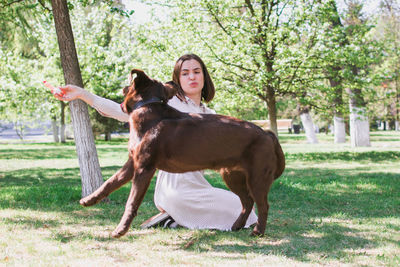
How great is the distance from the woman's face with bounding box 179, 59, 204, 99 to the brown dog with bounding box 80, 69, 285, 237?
1.14 meters

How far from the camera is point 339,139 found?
905 inches

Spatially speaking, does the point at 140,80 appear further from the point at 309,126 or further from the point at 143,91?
the point at 309,126

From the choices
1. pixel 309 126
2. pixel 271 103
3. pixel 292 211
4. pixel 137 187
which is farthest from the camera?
pixel 309 126

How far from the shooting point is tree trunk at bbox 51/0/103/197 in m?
5.76

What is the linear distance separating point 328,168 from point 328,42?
4188 millimetres

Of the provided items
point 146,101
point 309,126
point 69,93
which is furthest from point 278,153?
point 309,126

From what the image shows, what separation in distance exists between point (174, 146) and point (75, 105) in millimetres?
3372

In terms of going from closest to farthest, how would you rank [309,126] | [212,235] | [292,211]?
[212,235], [292,211], [309,126]

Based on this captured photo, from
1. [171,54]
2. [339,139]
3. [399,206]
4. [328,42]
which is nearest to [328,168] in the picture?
[328,42]

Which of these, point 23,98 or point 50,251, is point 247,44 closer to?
point 50,251

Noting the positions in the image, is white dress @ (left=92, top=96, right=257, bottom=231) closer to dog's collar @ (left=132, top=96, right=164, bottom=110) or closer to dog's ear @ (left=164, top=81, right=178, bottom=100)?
dog's ear @ (left=164, top=81, right=178, bottom=100)

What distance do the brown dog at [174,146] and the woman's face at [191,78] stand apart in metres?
1.14

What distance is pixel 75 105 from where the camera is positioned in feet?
18.9

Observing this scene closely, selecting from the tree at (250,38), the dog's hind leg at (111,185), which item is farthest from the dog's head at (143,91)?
the tree at (250,38)
